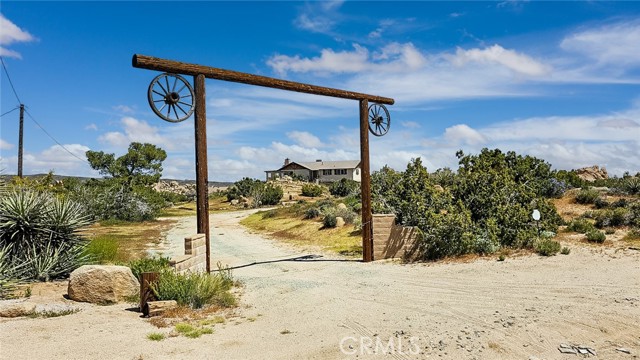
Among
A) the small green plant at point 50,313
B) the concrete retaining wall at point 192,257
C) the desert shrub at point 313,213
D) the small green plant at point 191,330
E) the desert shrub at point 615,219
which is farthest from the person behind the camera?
the desert shrub at point 313,213

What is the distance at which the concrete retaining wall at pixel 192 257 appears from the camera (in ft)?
31.3

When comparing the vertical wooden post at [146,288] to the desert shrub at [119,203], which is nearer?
the vertical wooden post at [146,288]

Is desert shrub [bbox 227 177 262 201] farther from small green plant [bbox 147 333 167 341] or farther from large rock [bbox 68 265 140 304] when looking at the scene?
small green plant [bbox 147 333 167 341]

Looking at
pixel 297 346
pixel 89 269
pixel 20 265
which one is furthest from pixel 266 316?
pixel 20 265

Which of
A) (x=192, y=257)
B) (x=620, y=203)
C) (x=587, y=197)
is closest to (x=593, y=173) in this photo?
(x=587, y=197)

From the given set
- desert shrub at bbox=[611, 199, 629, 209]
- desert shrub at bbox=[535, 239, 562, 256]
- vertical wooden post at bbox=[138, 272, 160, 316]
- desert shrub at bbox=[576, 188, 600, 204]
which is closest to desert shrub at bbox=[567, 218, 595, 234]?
desert shrub at bbox=[535, 239, 562, 256]

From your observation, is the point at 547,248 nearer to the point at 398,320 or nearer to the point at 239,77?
the point at 398,320

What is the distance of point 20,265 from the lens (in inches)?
404

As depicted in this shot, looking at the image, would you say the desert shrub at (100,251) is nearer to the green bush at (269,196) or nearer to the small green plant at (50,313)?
the small green plant at (50,313)

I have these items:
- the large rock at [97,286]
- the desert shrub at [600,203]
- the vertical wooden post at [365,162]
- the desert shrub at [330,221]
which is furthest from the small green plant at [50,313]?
the desert shrub at [600,203]

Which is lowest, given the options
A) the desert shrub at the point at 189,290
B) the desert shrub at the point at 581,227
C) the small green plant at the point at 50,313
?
the small green plant at the point at 50,313

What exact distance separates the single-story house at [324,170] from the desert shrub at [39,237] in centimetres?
6045

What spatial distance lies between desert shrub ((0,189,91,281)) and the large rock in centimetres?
239

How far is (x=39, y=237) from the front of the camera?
11484 millimetres
